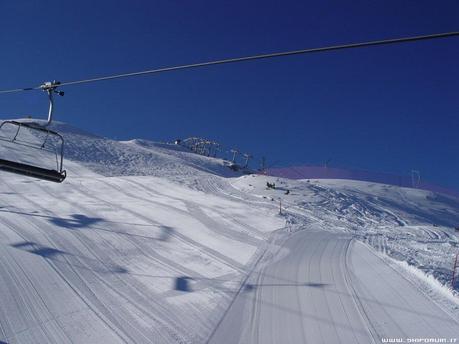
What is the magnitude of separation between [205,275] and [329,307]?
2.59 metres

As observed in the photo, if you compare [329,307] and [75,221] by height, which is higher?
[75,221]

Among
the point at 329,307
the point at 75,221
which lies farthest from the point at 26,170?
the point at 329,307

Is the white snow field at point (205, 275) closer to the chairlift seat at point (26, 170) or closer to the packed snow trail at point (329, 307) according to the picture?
the packed snow trail at point (329, 307)

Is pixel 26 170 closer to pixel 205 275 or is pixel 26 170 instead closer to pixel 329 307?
pixel 205 275

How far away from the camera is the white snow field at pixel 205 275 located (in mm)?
5166

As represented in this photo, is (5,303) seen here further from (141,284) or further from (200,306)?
(200,306)

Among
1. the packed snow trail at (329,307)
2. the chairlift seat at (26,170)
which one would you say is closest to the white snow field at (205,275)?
the packed snow trail at (329,307)

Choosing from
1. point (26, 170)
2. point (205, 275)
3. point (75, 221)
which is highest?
point (26, 170)

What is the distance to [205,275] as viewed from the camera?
7.31 metres

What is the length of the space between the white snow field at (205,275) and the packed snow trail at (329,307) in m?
0.02

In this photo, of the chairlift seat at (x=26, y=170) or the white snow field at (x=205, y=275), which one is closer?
the white snow field at (x=205, y=275)

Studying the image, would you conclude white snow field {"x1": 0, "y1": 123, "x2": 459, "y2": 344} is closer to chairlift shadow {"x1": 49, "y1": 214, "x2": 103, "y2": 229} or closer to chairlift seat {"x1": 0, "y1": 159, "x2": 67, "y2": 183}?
chairlift shadow {"x1": 49, "y1": 214, "x2": 103, "y2": 229}

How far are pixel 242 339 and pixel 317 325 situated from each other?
1230mm

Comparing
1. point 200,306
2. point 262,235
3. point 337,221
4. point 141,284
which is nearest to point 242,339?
point 200,306
